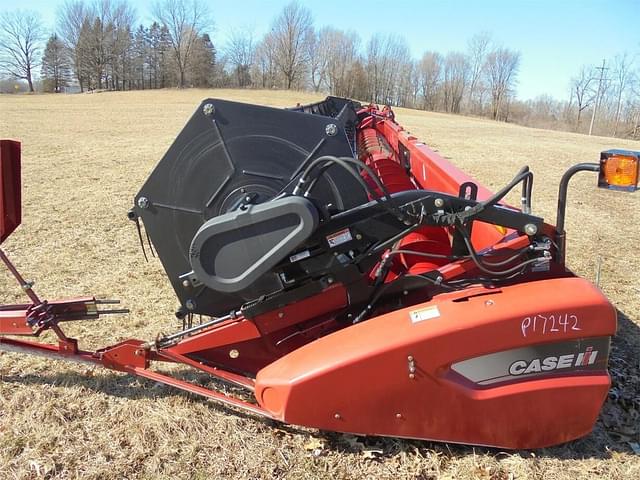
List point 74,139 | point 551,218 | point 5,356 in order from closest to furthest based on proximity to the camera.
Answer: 1. point 5,356
2. point 551,218
3. point 74,139

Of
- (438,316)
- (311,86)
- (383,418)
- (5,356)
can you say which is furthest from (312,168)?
(311,86)

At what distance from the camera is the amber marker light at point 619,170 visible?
2078mm

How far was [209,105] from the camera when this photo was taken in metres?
2.31

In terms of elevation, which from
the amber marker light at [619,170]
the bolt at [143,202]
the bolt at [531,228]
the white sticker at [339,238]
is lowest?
the white sticker at [339,238]

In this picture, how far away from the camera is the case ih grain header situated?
212cm

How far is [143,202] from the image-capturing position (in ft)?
7.93

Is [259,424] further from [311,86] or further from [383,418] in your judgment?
[311,86]

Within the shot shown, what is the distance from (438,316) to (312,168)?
81 centimetres

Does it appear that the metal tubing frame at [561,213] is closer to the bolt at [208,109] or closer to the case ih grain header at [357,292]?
the case ih grain header at [357,292]

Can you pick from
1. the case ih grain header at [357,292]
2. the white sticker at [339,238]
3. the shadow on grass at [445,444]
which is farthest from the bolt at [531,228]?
the shadow on grass at [445,444]

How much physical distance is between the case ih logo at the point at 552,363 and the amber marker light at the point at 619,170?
68 centimetres

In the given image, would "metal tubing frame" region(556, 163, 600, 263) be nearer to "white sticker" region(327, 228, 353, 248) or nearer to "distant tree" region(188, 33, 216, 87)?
"white sticker" region(327, 228, 353, 248)

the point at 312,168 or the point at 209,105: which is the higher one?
the point at 209,105

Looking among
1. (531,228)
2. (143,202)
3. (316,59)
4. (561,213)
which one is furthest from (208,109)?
(316,59)
